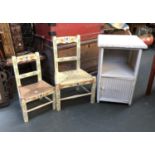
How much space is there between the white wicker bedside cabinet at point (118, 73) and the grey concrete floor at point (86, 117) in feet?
0.48

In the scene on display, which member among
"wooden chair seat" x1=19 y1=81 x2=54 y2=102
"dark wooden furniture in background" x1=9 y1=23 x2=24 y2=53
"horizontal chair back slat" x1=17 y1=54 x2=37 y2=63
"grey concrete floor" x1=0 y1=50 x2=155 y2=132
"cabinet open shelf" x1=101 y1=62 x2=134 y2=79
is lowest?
"grey concrete floor" x1=0 y1=50 x2=155 y2=132

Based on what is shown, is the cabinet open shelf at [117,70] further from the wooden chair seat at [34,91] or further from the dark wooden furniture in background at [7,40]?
the dark wooden furniture in background at [7,40]

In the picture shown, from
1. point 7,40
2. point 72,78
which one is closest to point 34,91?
point 72,78

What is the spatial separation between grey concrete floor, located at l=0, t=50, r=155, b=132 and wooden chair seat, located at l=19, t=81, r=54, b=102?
31cm

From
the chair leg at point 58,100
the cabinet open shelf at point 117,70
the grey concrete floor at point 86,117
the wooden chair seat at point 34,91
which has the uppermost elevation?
the cabinet open shelf at point 117,70

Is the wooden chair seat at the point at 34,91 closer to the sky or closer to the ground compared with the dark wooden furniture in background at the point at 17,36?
closer to the ground

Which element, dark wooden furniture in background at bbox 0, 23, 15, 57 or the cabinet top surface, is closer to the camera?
the cabinet top surface

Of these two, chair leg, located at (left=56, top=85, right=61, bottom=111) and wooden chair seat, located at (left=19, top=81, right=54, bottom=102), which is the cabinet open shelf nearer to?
chair leg, located at (left=56, top=85, right=61, bottom=111)

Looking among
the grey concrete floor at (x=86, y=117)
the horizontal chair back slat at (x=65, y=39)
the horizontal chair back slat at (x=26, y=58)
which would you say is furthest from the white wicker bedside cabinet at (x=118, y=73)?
the horizontal chair back slat at (x=26, y=58)

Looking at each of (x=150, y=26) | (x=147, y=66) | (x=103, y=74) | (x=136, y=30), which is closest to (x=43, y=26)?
(x=103, y=74)

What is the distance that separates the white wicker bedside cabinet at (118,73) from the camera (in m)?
1.88

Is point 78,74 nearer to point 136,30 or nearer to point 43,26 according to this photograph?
point 43,26

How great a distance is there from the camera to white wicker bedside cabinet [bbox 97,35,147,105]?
1884 mm

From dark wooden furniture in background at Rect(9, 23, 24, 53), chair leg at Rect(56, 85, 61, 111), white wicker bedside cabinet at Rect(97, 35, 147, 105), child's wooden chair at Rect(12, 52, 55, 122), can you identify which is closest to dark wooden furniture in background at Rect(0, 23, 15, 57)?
dark wooden furniture in background at Rect(9, 23, 24, 53)
